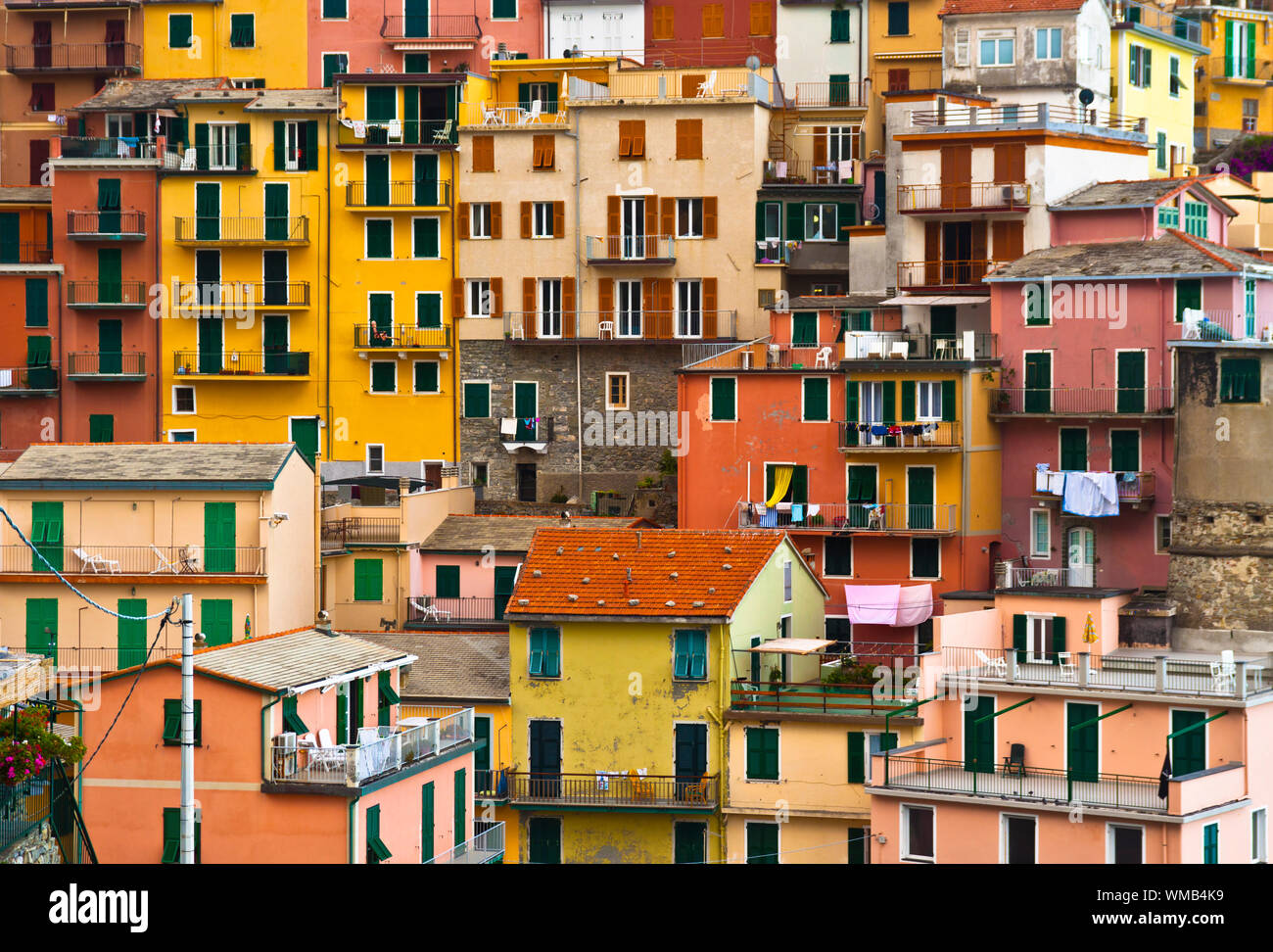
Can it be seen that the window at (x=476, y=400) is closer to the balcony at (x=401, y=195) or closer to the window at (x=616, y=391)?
the window at (x=616, y=391)

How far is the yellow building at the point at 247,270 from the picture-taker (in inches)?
2744

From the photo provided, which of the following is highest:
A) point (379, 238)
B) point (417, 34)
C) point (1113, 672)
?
point (417, 34)

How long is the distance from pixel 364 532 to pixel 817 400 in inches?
555

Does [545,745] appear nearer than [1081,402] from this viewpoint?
Yes

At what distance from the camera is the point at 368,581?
59.3 m

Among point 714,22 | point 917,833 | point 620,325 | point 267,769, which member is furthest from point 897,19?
point 267,769

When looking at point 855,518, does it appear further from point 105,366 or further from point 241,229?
point 105,366

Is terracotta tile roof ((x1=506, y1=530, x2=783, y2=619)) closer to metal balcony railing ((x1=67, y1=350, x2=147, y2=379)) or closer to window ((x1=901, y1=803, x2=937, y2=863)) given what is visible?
window ((x1=901, y1=803, x2=937, y2=863))

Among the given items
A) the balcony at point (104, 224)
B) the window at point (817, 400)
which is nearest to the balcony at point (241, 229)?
the balcony at point (104, 224)

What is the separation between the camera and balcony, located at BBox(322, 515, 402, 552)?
196 ft

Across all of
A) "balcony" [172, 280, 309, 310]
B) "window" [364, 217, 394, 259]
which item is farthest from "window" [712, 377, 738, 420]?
"balcony" [172, 280, 309, 310]

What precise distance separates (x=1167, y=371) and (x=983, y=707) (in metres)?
14.6

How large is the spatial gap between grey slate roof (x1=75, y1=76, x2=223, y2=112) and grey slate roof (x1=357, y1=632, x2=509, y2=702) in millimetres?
26997
